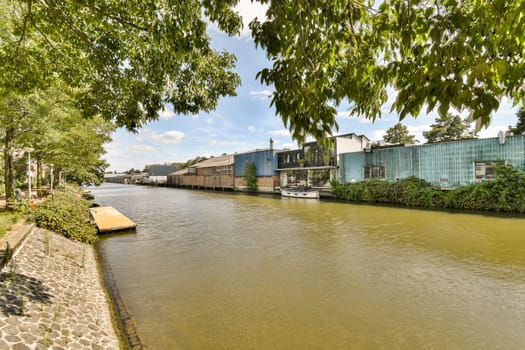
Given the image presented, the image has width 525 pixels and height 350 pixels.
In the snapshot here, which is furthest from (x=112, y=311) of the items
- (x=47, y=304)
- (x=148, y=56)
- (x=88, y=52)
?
(x=88, y=52)

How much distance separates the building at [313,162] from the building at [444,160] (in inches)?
106

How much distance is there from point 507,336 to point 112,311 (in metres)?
7.72

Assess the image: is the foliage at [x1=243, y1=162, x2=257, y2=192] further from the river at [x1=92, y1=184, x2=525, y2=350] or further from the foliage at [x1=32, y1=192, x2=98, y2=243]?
the foliage at [x1=32, y1=192, x2=98, y2=243]

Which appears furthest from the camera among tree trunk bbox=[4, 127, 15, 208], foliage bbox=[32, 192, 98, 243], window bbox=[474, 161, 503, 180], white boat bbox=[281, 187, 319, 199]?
white boat bbox=[281, 187, 319, 199]

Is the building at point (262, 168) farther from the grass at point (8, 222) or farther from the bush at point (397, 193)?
the grass at point (8, 222)

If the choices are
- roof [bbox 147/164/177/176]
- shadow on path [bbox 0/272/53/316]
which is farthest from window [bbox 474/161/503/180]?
roof [bbox 147/164/177/176]

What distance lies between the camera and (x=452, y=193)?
18672mm


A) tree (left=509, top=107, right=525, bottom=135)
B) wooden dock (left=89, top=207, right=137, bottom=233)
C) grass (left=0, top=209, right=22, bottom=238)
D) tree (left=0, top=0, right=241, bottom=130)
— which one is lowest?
wooden dock (left=89, top=207, right=137, bottom=233)

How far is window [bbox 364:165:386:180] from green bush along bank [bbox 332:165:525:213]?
95 centimetres

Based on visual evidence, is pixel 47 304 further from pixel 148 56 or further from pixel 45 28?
pixel 45 28

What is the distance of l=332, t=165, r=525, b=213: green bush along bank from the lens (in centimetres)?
1602

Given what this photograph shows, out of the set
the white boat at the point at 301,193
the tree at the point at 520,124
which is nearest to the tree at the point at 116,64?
the white boat at the point at 301,193

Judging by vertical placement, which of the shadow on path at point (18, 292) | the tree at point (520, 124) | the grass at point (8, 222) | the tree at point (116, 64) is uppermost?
the tree at point (520, 124)

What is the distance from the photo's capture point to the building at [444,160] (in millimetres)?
16875
